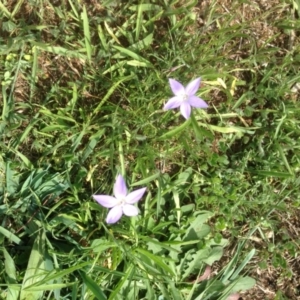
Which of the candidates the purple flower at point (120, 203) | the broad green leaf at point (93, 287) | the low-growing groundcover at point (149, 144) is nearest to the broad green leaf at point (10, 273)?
the low-growing groundcover at point (149, 144)

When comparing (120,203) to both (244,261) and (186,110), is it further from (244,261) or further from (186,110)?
(244,261)

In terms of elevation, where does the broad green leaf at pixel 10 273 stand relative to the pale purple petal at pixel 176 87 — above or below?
below

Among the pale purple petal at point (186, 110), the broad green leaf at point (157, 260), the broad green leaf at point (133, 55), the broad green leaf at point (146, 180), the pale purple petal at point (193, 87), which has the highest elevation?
the broad green leaf at point (133, 55)

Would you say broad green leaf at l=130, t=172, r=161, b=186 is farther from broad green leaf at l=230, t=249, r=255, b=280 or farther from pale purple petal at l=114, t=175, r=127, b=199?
broad green leaf at l=230, t=249, r=255, b=280

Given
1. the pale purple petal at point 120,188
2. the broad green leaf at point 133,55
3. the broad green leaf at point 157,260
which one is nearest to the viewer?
the pale purple petal at point 120,188

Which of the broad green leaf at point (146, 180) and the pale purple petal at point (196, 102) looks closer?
the pale purple petal at point (196, 102)

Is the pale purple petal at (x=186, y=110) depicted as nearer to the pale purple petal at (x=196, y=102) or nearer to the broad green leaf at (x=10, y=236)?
the pale purple petal at (x=196, y=102)

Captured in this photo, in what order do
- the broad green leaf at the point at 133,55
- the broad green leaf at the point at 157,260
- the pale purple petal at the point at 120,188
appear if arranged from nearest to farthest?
the pale purple petal at the point at 120,188 → the broad green leaf at the point at 157,260 → the broad green leaf at the point at 133,55
